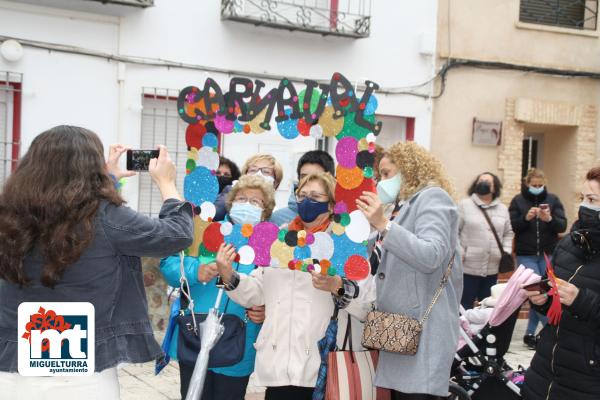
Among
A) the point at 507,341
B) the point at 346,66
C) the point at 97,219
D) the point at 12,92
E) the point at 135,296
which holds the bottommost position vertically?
the point at 507,341

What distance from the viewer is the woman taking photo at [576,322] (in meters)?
3.60

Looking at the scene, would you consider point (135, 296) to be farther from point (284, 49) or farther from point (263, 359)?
point (284, 49)

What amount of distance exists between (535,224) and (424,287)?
17.2 feet

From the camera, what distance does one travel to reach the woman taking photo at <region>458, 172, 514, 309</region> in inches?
316

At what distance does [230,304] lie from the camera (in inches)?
157

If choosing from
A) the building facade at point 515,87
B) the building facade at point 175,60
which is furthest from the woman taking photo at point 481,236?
the building facade at point 515,87

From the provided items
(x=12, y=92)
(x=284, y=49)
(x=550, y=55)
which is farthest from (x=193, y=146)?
(x=550, y=55)

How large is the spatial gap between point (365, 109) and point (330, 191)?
485 millimetres

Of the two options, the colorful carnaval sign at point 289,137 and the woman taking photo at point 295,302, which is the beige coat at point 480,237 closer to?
the woman taking photo at point 295,302

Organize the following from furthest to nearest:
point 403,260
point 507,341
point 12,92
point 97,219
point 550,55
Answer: point 550,55
point 12,92
point 507,341
point 403,260
point 97,219

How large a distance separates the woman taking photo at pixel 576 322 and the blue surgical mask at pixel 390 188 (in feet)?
2.88

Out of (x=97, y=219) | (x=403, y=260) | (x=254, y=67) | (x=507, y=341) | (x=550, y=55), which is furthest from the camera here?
Answer: (x=550, y=55)

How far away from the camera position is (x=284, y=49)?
9602mm

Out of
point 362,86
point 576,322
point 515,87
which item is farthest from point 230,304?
point 515,87
